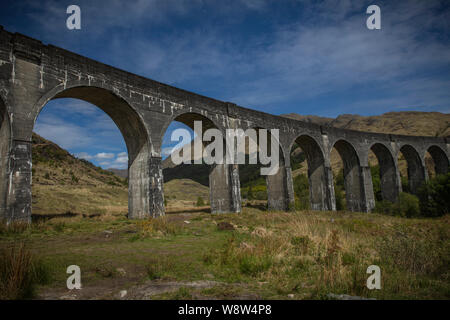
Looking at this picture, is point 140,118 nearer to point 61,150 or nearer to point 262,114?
point 262,114

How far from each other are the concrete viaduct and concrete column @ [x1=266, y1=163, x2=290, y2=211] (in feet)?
0.25

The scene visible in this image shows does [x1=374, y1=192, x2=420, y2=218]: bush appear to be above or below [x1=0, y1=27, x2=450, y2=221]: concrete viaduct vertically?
below

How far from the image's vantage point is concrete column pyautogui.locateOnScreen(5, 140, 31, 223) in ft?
32.1

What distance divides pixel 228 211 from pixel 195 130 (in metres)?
5.79

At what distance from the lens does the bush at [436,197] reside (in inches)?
1049

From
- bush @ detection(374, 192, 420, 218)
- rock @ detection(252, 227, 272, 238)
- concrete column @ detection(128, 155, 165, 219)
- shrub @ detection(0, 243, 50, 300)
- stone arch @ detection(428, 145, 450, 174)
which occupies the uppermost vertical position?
stone arch @ detection(428, 145, 450, 174)

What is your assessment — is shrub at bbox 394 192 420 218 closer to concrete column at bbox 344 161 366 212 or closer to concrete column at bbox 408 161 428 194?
concrete column at bbox 344 161 366 212

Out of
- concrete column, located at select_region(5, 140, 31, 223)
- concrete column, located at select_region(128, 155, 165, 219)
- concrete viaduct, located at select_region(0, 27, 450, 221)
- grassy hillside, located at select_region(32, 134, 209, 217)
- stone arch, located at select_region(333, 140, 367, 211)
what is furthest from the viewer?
stone arch, located at select_region(333, 140, 367, 211)

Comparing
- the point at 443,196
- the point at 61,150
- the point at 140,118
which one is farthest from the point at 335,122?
the point at 140,118

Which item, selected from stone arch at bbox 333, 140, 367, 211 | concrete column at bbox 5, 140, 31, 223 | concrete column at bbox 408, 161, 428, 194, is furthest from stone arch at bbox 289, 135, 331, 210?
concrete column at bbox 5, 140, 31, 223

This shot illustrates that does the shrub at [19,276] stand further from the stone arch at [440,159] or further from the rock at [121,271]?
the stone arch at [440,159]

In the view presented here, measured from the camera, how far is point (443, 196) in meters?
27.0

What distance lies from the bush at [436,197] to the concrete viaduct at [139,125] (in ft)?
20.6

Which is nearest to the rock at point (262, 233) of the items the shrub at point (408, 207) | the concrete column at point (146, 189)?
the concrete column at point (146, 189)
